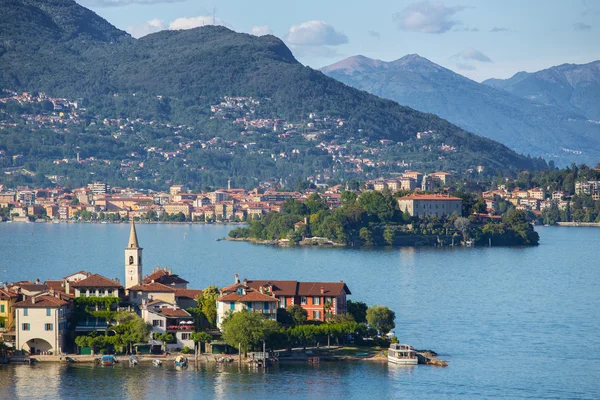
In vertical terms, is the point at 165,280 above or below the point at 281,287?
above

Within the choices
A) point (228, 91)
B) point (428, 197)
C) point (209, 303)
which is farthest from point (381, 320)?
point (228, 91)

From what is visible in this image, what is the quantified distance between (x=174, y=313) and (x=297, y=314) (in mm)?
2739

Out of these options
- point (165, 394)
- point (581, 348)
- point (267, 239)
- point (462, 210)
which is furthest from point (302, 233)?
point (165, 394)

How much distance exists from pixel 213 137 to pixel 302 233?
9657 centimetres

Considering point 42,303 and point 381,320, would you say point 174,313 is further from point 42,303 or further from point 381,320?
point 381,320

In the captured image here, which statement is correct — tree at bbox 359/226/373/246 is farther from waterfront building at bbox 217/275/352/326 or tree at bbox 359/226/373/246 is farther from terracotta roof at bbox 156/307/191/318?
terracotta roof at bbox 156/307/191/318

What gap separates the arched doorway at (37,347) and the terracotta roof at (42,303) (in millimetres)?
731

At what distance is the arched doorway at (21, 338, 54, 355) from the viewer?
1213 inches

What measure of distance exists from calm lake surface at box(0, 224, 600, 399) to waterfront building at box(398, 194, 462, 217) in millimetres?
7349

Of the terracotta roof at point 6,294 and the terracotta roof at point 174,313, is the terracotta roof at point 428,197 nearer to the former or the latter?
the terracotta roof at point 174,313

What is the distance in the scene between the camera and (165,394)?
27.9 metres

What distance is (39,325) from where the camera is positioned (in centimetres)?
3077

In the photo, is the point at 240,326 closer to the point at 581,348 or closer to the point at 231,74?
the point at 581,348

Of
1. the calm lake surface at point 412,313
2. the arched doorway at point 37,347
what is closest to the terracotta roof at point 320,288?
the calm lake surface at point 412,313
